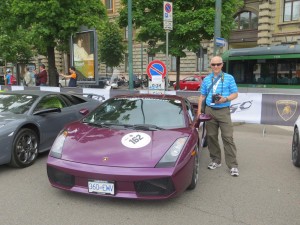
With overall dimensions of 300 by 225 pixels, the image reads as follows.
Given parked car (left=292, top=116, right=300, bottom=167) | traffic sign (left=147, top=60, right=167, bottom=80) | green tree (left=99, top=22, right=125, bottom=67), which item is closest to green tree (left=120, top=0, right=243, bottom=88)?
traffic sign (left=147, top=60, right=167, bottom=80)

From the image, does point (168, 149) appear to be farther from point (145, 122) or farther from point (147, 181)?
point (145, 122)

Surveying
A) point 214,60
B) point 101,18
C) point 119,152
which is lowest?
point 119,152

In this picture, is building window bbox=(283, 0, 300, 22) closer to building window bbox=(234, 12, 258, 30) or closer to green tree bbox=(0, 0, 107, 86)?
building window bbox=(234, 12, 258, 30)

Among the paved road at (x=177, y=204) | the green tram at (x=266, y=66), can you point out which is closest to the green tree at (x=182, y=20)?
the green tram at (x=266, y=66)

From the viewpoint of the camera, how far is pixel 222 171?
5.47 m

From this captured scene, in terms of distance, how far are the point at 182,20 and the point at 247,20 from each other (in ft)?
55.5

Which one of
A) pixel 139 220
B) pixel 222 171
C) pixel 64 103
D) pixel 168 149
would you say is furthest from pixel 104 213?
pixel 64 103

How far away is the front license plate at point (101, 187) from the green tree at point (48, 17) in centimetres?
1199

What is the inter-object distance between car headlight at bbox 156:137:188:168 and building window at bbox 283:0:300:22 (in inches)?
1059

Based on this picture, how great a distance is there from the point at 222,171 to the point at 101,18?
13352 millimetres

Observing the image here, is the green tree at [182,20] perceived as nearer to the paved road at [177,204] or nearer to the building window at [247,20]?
the paved road at [177,204]

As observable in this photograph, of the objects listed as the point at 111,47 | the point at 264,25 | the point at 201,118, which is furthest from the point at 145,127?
the point at 111,47

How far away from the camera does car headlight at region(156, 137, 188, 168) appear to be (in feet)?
12.4

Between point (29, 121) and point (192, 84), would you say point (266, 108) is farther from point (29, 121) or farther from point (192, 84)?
point (192, 84)
